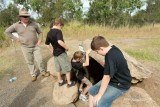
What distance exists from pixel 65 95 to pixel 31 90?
1115 millimetres

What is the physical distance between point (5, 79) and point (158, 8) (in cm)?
2166

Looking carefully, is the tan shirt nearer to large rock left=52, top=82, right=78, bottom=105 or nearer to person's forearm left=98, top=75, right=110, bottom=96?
large rock left=52, top=82, right=78, bottom=105

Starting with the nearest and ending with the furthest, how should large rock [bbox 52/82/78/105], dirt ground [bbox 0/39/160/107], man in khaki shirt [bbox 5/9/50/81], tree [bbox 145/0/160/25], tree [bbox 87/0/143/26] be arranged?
large rock [bbox 52/82/78/105], dirt ground [bbox 0/39/160/107], man in khaki shirt [bbox 5/9/50/81], tree [bbox 87/0/143/26], tree [bbox 145/0/160/25]

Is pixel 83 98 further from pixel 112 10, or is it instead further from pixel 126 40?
pixel 112 10

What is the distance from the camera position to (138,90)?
5500 millimetres

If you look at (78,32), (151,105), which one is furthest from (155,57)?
(78,32)

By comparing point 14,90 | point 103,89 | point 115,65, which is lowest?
point 14,90

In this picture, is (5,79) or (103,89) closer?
(103,89)

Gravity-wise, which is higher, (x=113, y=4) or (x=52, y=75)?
(x=113, y=4)

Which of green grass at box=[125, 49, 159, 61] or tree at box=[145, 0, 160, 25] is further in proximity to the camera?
tree at box=[145, 0, 160, 25]

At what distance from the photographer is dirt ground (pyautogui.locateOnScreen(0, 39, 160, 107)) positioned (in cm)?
603

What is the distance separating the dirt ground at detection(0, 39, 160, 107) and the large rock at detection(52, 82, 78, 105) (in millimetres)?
151

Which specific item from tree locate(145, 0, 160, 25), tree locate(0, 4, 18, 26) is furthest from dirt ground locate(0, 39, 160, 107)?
tree locate(145, 0, 160, 25)

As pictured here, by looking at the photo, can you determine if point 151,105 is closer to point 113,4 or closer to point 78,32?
point 78,32
